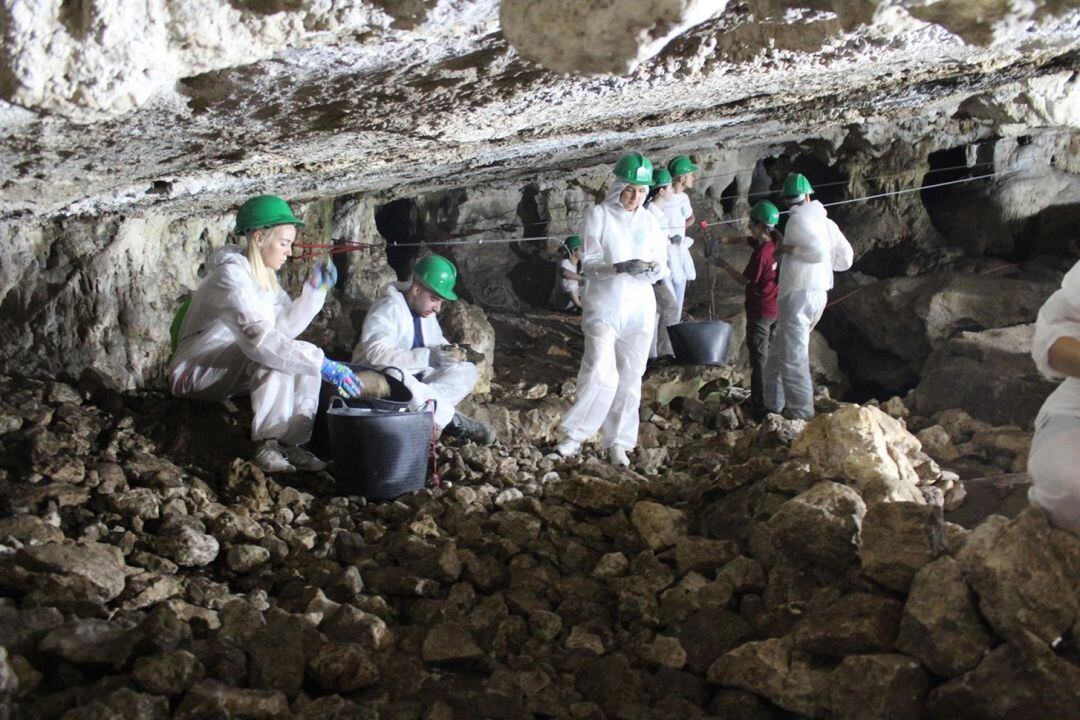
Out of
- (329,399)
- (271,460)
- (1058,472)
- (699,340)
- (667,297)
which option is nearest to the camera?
(1058,472)

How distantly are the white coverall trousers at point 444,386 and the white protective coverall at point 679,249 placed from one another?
105 inches

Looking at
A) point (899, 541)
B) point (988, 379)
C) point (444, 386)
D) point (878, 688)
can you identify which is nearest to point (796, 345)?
point (988, 379)

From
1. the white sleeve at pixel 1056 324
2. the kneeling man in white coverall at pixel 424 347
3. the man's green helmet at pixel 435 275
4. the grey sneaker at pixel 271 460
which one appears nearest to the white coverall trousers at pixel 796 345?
the kneeling man in white coverall at pixel 424 347

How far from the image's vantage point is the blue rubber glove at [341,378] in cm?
447

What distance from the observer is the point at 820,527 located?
2961 mm

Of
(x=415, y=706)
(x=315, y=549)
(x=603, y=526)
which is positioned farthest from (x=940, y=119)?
(x=415, y=706)

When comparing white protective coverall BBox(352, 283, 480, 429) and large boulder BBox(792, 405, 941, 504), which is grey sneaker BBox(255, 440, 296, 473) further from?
large boulder BBox(792, 405, 941, 504)

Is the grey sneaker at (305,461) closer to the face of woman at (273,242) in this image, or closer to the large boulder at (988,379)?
the face of woman at (273,242)

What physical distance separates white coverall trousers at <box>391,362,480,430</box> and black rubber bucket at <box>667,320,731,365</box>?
2046mm

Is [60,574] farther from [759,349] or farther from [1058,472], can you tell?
[759,349]

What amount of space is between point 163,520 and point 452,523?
42.8 inches

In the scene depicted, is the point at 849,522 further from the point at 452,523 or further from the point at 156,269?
the point at 156,269

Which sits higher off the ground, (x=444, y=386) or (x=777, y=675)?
(x=444, y=386)

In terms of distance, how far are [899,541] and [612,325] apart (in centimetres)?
270
